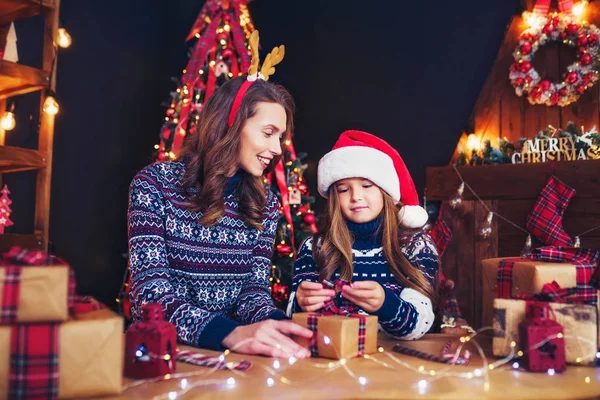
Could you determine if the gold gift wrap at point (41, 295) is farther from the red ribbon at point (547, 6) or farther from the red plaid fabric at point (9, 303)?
the red ribbon at point (547, 6)

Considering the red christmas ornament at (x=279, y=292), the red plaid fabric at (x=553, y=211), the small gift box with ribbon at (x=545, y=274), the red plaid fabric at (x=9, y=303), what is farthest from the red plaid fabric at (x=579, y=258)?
the red christmas ornament at (x=279, y=292)

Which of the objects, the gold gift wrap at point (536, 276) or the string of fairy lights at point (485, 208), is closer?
the gold gift wrap at point (536, 276)

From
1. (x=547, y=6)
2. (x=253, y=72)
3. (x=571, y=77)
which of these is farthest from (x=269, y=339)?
(x=547, y=6)

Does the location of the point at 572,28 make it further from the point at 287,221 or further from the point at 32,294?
the point at 32,294

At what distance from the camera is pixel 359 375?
114cm

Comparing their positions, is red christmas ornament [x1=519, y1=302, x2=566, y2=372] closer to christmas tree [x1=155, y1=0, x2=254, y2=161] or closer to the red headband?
the red headband

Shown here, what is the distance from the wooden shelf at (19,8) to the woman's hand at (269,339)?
2.43 meters

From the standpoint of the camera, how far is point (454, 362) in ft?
4.13

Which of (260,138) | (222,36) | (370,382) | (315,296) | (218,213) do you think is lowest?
(370,382)

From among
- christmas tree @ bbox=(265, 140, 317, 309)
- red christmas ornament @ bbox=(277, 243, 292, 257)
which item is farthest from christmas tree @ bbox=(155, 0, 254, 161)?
red christmas ornament @ bbox=(277, 243, 292, 257)

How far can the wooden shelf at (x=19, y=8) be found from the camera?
3041 millimetres

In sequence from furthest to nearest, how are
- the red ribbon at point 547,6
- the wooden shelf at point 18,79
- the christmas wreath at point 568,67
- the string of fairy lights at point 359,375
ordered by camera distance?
the red ribbon at point 547,6 → the christmas wreath at point 568,67 → the wooden shelf at point 18,79 → the string of fairy lights at point 359,375

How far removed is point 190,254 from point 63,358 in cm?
95

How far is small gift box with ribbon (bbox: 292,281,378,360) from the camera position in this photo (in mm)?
1288
